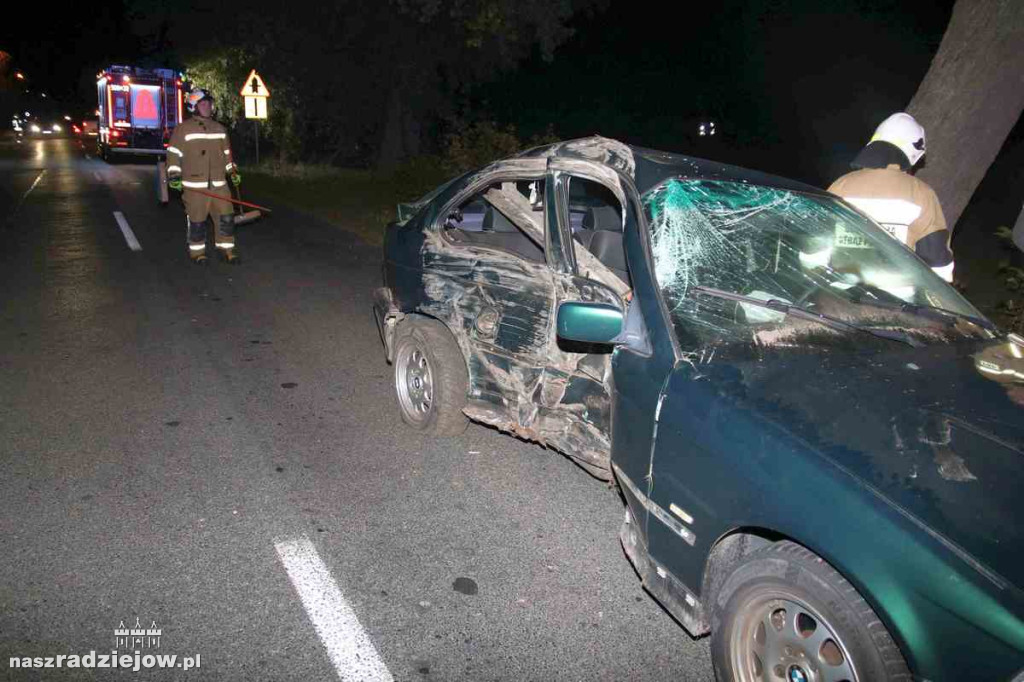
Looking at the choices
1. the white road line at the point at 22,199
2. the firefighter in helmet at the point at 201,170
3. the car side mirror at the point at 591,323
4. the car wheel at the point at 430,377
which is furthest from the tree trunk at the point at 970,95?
the white road line at the point at 22,199

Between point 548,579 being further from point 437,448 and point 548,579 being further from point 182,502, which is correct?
point 182,502

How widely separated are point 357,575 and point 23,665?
1.26m

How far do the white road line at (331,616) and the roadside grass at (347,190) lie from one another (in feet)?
32.7

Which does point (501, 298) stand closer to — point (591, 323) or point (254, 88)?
point (591, 323)

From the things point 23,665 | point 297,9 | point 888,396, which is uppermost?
point 297,9

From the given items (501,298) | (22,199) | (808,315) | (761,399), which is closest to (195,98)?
(501,298)

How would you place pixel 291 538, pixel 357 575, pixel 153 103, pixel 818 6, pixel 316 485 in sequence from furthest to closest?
pixel 153 103 → pixel 818 6 → pixel 316 485 → pixel 291 538 → pixel 357 575

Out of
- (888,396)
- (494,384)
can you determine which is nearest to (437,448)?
(494,384)

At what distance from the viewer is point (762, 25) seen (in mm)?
29516

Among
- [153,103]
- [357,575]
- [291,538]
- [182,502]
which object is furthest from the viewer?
[153,103]

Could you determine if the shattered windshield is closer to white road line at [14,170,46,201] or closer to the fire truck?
white road line at [14,170,46,201]

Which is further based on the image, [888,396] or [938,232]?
[938,232]

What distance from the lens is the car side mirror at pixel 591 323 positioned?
3027 millimetres

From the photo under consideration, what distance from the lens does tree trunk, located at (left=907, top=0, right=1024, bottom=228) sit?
243 inches
